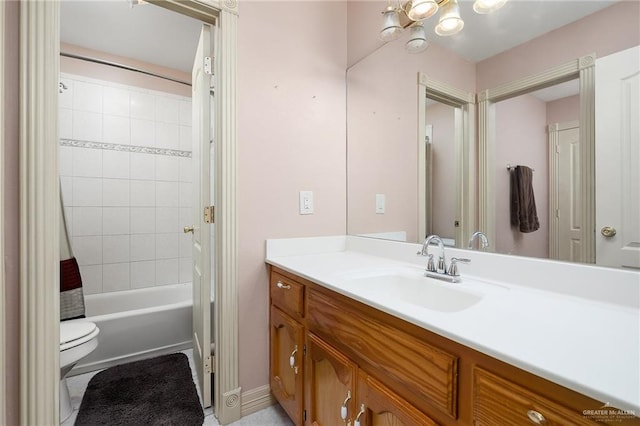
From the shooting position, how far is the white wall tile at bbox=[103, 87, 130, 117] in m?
2.47

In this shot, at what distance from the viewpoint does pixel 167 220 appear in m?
2.74

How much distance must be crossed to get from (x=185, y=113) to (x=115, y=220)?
1188 mm

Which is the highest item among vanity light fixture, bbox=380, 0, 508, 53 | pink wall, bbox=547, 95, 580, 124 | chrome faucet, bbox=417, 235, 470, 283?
vanity light fixture, bbox=380, 0, 508, 53

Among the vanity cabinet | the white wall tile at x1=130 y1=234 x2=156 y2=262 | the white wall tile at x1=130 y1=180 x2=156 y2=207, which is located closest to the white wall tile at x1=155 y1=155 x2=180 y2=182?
the white wall tile at x1=130 y1=180 x2=156 y2=207

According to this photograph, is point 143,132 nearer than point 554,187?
No

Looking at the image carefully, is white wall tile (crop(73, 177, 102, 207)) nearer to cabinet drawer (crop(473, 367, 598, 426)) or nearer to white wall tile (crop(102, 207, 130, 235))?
white wall tile (crop(102, 207, 130, 235))

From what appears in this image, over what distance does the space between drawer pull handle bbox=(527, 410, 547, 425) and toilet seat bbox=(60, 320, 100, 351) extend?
74.2 inches

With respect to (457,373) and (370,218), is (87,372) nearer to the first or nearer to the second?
(370,218)

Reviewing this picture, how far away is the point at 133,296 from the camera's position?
2.52 m

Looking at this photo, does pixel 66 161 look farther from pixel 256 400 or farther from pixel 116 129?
pixel 256 400

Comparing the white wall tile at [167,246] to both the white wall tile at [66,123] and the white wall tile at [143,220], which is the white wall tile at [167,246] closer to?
the white wall tile at [143,220]

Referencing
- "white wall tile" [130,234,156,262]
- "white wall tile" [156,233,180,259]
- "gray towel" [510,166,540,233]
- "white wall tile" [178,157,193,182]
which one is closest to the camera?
"gray towel" [510,166,540,233]

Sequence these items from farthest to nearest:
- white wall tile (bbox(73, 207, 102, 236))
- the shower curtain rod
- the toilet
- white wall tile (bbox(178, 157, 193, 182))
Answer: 1. white wall tile (bbox(178, 157, 193, 182))
2. white wall tile (bbox(73, 207, 102, 236))
3. the shower curtain rod
4. the toilet

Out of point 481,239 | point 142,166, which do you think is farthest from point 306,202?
point 142,166
